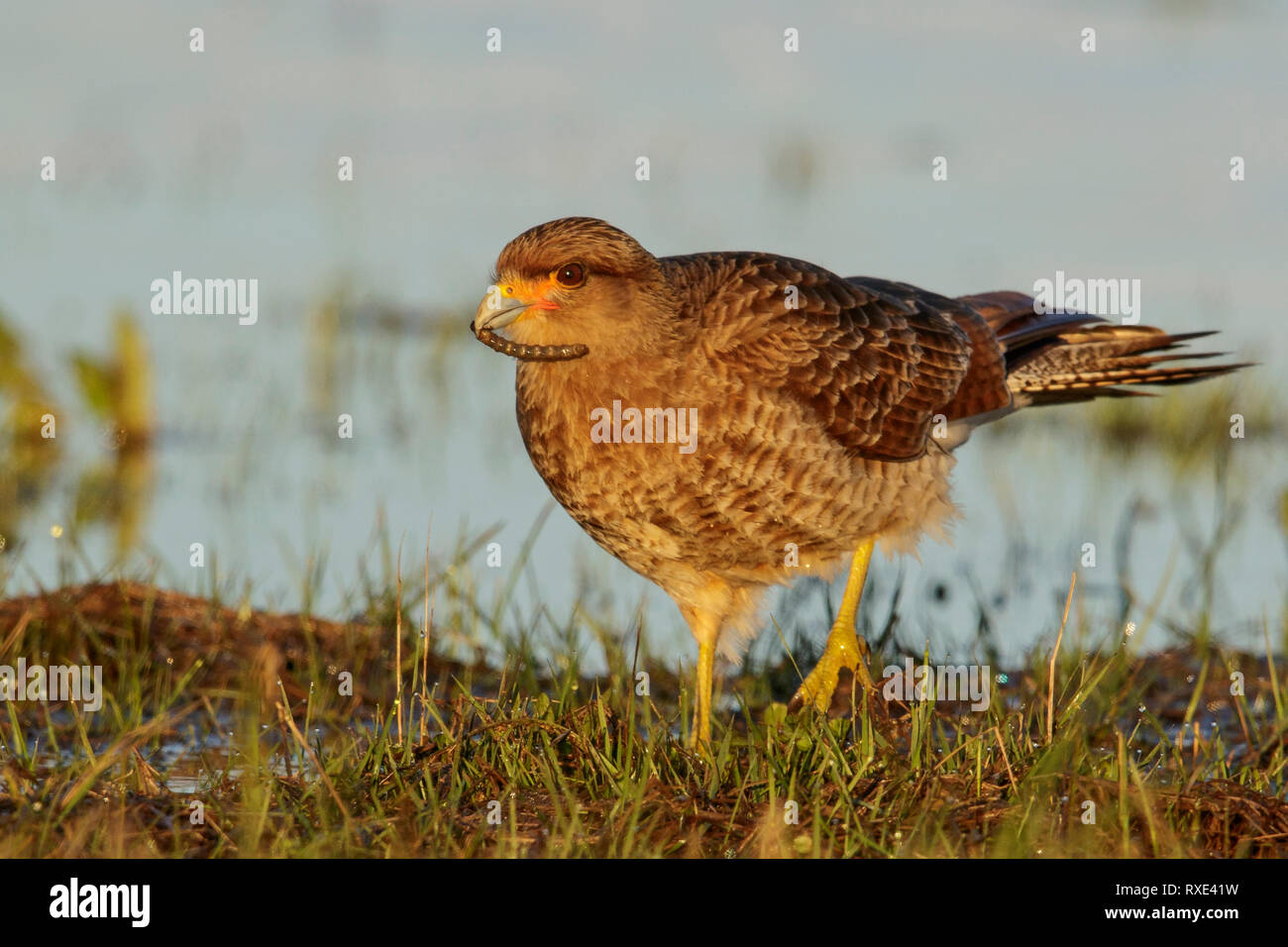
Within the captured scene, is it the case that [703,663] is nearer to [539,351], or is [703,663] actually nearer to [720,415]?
[720,415]

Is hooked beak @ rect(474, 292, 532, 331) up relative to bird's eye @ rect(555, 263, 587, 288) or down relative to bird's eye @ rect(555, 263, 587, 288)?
down

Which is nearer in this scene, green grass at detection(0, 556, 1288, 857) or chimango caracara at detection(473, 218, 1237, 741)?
green grass at detection(0, 556, 1288, 857)

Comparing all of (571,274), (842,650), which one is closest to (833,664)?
(842,650)

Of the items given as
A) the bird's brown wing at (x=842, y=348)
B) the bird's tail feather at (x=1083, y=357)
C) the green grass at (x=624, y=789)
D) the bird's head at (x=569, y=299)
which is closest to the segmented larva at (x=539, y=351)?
the bird's head at (x=569, y=299)

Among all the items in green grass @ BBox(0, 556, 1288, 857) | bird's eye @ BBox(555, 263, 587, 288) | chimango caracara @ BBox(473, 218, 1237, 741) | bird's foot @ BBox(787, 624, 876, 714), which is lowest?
green grass @ BBox(0, 556, 1288, 857)

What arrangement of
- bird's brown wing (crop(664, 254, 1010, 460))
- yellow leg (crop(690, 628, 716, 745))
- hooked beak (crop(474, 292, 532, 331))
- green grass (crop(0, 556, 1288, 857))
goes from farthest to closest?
1. bird's brown wing (crop(664, 254, 1010, 460))
2. hooked beak (crop(474, 292, 532, 331))
3. yellow leg (crop(690, 628, 716, 745))
4. green grass (crop(0, 556, 1288, 857))

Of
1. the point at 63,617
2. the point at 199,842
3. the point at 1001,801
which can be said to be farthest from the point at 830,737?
the point at 63,617

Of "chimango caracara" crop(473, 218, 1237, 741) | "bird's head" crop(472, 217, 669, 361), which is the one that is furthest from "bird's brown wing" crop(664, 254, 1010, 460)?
"bird's head" crop(472, 217, 669, 361)

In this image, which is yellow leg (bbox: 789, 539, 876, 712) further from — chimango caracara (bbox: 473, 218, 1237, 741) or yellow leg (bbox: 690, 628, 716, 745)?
yellow leg (bbox: 690, 628, 716, 745)
